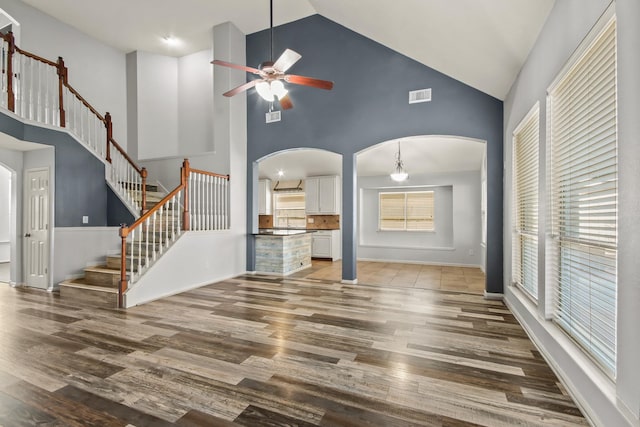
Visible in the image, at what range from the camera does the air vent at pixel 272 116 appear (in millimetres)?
6350

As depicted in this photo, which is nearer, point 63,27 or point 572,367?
point 572,367

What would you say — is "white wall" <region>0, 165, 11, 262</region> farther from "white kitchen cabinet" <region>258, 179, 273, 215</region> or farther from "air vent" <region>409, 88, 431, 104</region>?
"air vent" <region>409, 88, 431, 104</region>

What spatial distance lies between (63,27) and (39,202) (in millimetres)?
3889

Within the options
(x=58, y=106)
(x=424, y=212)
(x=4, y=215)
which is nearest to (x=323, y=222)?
(x=424, y=212)

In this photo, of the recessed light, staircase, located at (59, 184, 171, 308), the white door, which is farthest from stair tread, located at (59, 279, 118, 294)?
the recessed light

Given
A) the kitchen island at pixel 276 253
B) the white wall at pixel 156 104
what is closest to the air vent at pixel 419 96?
the kitchen island at pixel 276 253

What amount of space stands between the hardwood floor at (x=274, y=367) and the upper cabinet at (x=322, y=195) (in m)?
5.38

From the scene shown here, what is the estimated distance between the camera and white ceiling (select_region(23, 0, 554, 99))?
10.1 ft

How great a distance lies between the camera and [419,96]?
512cm

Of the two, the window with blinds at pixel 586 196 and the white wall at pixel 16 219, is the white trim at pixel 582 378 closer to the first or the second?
the window with blinds at pixel 586 196

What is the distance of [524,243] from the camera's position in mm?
3803

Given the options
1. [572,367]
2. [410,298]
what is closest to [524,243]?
[410,298]

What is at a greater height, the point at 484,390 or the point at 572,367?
the point at 572,367

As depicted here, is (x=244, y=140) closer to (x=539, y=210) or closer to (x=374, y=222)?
(x=374, y=222)
